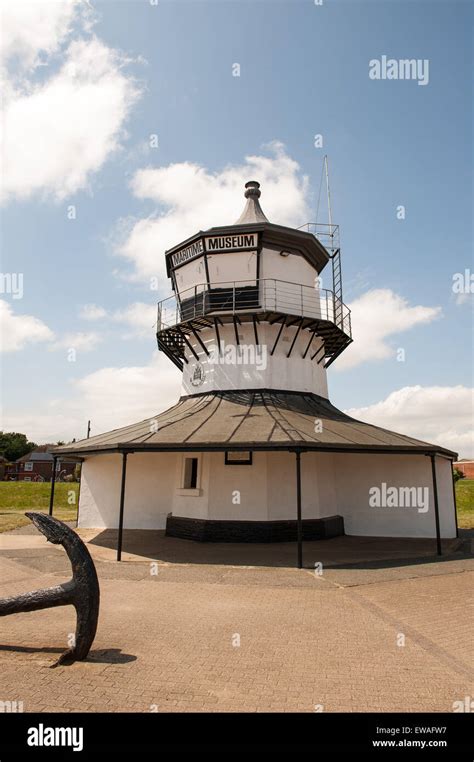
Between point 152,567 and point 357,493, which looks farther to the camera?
point 357,493

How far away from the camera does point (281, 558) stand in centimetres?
1121

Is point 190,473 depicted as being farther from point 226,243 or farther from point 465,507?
point 465,507

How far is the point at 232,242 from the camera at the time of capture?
17047 millimetres

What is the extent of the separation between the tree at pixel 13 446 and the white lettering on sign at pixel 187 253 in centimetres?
7577

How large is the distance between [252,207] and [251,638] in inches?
663

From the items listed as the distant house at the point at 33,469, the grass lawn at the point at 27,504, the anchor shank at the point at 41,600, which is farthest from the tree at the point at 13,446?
the anchor shank at the point at 41,600

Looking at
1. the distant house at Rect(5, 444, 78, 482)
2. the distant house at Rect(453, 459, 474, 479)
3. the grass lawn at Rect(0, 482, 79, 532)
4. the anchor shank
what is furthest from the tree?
the anchor shank

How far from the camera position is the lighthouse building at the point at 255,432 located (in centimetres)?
1368

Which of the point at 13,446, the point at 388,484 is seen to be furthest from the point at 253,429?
the point at 13,446

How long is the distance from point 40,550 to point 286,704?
10.5m

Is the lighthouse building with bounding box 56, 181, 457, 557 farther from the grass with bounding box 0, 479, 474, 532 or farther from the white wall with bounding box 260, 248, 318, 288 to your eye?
the grass with bounding box 0, 479, 474, 532

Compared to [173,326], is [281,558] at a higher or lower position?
lower

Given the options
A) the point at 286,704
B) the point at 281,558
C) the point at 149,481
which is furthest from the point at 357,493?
the point at 286,704
